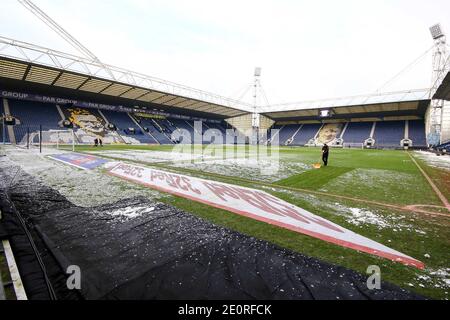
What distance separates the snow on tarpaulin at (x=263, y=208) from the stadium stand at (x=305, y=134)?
54.7 meters

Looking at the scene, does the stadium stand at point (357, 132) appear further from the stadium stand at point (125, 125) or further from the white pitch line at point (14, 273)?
the white pitch line at point (14, 273)

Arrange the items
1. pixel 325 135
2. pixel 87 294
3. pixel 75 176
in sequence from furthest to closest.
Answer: pixel 325 135 < pixel 75 176 < pixel 87 294

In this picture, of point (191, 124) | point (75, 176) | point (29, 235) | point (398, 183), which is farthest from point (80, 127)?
point (398, 183)

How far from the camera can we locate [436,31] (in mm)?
40906

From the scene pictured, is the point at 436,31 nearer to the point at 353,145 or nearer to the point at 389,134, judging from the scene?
the point at 389,134

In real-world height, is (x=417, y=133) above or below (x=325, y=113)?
below

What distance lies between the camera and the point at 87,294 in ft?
8.30

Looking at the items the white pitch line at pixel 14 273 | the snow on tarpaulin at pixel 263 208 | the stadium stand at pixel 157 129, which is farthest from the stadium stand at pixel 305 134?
the white pitch line at pixel 14 273

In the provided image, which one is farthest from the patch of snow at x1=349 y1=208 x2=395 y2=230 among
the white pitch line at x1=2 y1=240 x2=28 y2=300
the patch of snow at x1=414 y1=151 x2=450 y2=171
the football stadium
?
the patch of snow at x1=414 y1=151 x2=450 y2=171

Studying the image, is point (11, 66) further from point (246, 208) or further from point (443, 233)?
point (443, 233)

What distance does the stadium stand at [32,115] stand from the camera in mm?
36000

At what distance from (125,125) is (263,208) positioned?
50.2m

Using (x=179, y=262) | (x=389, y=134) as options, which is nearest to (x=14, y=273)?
(x=179, y=262)

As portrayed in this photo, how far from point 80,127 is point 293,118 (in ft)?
175
